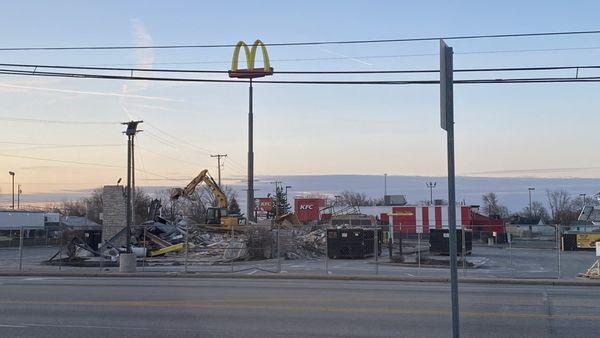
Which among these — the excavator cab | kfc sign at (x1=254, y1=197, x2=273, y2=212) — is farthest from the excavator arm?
kfc sign at (x1=254, y1=197, x2=273, y2=212)

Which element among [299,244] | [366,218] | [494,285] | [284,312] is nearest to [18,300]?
[284,312]

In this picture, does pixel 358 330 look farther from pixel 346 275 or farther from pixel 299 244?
pixel 299 244

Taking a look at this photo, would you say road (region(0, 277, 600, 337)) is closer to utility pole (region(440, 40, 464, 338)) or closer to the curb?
the curb

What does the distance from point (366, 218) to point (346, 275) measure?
29.1m

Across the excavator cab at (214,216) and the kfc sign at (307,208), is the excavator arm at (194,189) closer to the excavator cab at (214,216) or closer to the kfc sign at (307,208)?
the excavator cab at (214,216)

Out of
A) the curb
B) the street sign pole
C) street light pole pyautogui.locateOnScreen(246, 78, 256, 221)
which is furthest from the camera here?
street light pole pyautogui.locateOnScreen(246, 78, 256, 221)

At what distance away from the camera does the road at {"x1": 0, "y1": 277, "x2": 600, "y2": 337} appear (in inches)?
398

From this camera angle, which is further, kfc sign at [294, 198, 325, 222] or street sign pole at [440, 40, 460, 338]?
kfc sign at [294, 198, 325, 222]

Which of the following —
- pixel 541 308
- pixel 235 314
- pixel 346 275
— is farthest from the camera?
pixel 346 275

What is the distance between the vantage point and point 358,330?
10.1m

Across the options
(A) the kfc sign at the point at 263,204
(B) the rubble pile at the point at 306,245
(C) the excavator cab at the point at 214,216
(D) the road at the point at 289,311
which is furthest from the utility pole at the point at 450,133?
(A) the kfc sign at the point at 263,204

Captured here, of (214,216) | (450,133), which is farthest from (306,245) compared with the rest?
(450,133)

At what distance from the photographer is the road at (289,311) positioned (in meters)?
10.1

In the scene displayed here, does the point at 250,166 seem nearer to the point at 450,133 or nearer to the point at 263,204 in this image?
the point at 450,133
